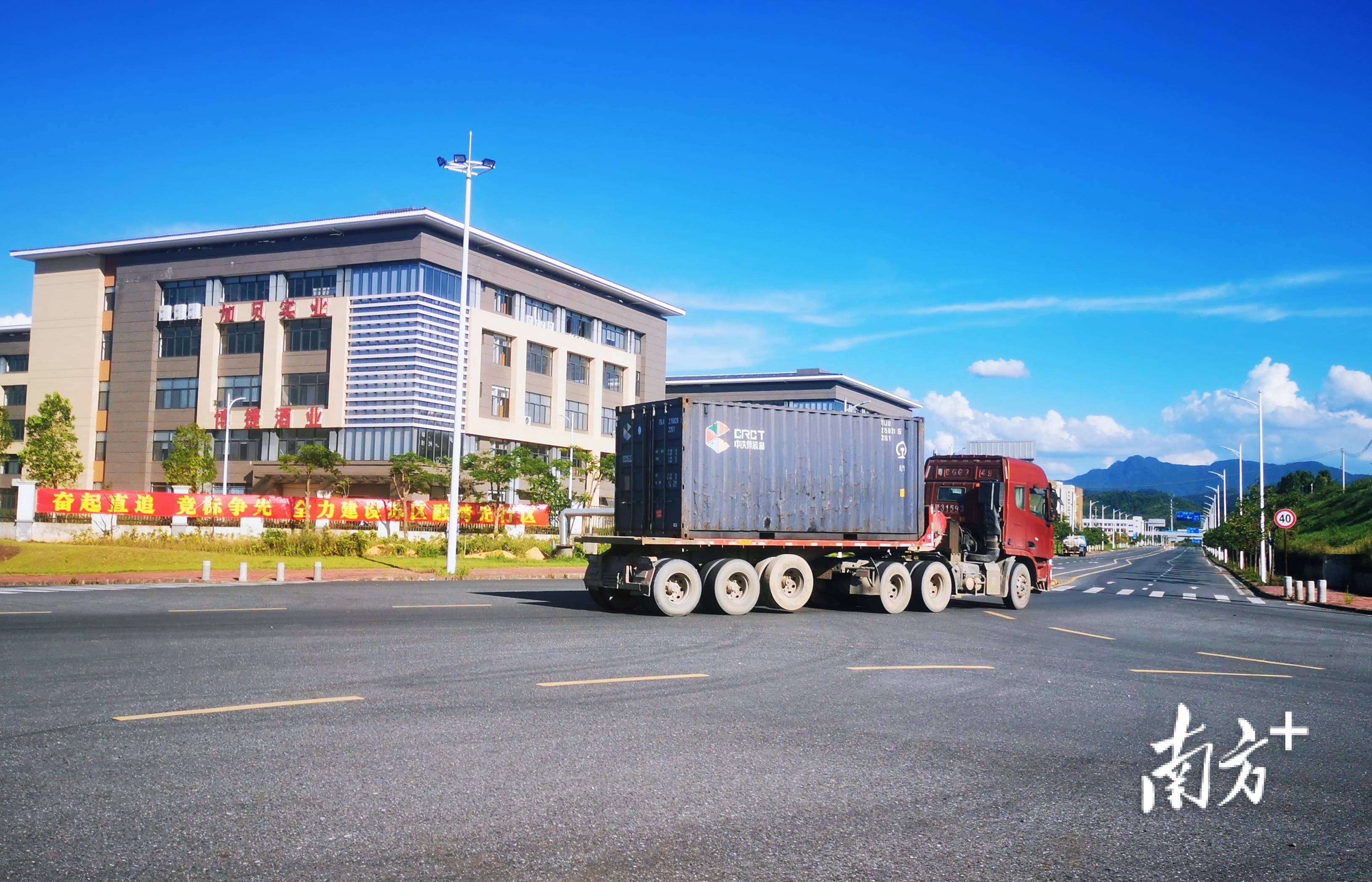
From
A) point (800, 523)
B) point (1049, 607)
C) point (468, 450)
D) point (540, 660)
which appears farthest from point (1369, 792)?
point (468, 450)

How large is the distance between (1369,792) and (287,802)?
6860 mm

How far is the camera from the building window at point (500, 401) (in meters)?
73.4

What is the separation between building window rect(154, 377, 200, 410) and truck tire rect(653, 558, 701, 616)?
63.3m

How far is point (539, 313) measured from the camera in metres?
78.1

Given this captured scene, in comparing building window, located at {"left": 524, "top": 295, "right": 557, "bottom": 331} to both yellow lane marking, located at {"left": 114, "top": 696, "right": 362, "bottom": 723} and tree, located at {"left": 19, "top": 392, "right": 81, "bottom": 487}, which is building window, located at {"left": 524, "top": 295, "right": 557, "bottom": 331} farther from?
yellow lane marking, located at {"left": 114, "top": 696, "right": 362, "bottom": 723}

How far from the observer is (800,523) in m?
20.2

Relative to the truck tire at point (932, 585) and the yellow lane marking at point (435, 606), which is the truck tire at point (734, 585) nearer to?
the truck tire at point (932, 585)

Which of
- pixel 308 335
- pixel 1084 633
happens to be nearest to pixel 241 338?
pixel 308 335

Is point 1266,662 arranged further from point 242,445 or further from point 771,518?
point 242,445

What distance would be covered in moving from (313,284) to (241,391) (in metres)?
8.75

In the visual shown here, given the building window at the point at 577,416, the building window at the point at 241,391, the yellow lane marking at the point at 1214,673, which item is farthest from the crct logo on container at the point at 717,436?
the building window at the point at 577,416

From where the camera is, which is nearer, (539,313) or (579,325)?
(539,313)

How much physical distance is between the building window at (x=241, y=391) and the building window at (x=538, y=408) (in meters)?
17.6

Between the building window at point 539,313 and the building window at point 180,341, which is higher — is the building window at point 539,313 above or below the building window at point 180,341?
above
